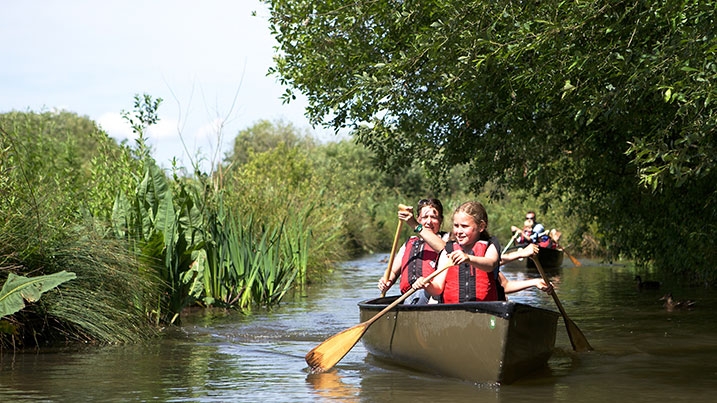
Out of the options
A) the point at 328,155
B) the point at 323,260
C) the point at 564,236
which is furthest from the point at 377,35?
the point at 328,155

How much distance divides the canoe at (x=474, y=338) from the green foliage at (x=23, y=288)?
9.51 feet

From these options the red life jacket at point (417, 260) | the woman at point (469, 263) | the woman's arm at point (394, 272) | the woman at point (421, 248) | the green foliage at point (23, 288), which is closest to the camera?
the woman at point (469, 263)

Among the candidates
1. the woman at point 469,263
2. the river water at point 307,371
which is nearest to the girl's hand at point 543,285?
the woman at point 469,263

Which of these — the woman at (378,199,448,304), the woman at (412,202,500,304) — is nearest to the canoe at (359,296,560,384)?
the woman at (412,202,500,304)

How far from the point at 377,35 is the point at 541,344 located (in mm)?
7519

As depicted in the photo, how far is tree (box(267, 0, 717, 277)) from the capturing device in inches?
322

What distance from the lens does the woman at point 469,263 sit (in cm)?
751

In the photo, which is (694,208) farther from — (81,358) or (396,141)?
(81,358)

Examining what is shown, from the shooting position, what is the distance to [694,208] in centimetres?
1378

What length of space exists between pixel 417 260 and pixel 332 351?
122 cm

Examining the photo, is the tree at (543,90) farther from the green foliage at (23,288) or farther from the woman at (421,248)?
the green foliage at (23,288)

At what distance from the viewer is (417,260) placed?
355 inches

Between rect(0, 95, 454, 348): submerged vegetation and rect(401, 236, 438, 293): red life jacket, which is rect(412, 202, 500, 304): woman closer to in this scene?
rect(401, 236, 438, 293): red life jacket

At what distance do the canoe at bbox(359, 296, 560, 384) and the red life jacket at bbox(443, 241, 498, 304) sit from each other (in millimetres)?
342
